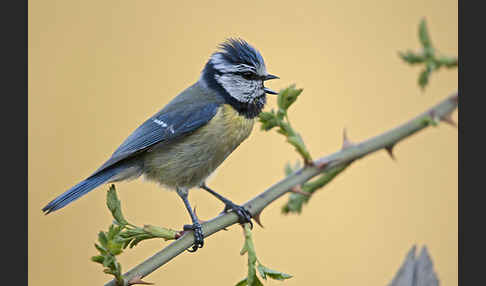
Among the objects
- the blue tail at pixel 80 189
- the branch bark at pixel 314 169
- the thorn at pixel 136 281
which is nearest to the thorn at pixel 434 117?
the branch bark at pixel 314 169

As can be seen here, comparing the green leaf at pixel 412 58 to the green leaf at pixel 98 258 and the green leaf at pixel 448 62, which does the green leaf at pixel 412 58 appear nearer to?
the green leaf at pixel 448 62

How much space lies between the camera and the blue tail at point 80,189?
4.49 ft

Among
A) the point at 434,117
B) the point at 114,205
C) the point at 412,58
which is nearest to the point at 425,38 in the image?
the point at 412,58

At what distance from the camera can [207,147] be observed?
1.76 metres

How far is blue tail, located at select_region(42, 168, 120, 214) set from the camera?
1368mm

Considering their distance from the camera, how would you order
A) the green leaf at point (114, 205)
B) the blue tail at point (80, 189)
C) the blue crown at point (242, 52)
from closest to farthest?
the green leaf at point (114, 205) < the blue tail at point (80, 189) < the blue crown at point (242, 52)

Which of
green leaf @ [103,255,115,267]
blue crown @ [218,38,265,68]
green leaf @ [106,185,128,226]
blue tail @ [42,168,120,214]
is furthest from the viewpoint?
blue crown @ [218,38,265,68]

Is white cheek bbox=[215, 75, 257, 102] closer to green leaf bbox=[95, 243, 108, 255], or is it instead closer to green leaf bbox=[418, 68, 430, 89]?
green leaf bbox=[418, 68, 430, 89]

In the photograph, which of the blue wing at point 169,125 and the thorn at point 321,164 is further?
the blue wing at point 169,125

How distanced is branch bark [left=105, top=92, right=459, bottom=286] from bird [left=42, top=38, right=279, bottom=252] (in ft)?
1.98

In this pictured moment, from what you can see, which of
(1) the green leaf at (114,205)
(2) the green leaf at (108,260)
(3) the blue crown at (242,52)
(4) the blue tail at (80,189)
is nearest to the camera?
(2) the green leaf at (108,260)

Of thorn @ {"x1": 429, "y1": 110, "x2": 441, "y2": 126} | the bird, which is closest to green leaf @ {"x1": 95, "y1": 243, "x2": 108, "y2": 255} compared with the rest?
thorn @ {"x1": 429, "y1": 110, "x2": 441, "y2": 126}

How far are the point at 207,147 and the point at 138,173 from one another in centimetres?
25

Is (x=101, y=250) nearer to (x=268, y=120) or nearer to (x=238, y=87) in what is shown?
(x=268, y=120)
